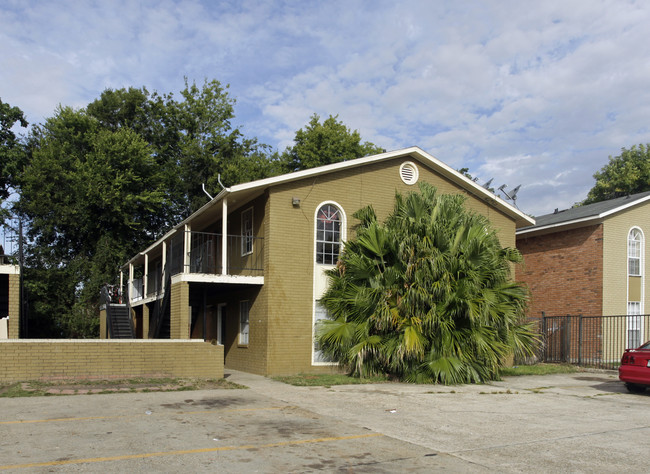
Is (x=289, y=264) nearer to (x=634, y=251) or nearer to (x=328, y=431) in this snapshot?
(x=328, y=431)

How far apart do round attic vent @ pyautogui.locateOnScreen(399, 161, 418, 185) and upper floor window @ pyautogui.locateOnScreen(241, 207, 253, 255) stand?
484 cm

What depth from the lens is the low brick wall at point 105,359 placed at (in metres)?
13.6

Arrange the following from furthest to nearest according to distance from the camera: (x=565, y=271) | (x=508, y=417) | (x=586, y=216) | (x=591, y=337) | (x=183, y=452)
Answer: (x=565, y=271), (x=586, y=216), (x=591, y=337), (x=508, y=417), (x=183, y=452)

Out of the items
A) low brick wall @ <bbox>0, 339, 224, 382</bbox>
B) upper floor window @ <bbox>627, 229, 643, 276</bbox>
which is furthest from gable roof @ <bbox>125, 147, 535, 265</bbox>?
upper floor window @ <bbox>627, 229, 643, 276</bbox>

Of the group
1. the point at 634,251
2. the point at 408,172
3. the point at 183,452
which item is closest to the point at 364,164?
the point at 408,172

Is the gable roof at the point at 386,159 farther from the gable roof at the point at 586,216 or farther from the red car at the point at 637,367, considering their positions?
the red car at the point at 637,367

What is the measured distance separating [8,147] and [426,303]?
29117mm

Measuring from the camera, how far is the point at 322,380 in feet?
49.4

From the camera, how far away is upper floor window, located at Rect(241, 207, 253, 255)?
18.5 m

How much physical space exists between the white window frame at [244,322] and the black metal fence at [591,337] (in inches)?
399

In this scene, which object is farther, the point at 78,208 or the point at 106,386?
the point at 78,208

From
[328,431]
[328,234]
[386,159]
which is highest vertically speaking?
[386,159]

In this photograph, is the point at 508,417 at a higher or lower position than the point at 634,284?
lower

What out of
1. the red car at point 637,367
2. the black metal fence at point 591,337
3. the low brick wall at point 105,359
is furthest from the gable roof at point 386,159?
the red car at point 637,367
